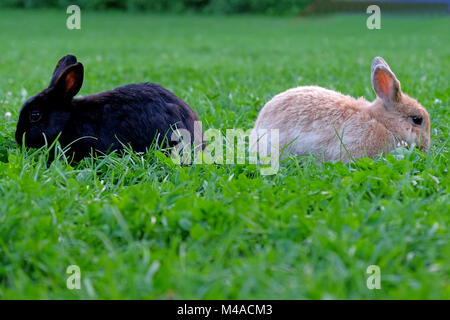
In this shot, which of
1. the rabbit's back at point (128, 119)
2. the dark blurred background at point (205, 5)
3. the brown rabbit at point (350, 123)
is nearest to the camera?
the brown rabbit at point (350, 123)

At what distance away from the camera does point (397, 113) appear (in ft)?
11.9

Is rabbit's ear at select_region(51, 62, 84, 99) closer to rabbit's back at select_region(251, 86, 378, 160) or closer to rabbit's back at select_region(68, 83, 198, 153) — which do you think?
rabbit's back at select_region(68, 83, 198, 153)

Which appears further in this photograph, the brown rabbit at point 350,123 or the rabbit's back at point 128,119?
the rabbit's back at point 128,119

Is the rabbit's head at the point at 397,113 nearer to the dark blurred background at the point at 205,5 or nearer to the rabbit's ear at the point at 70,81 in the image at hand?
the rabbit's ear at the point at 70,81

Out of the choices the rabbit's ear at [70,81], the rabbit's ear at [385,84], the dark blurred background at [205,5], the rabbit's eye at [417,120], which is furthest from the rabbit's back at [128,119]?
the dark blurred background at [205,5]

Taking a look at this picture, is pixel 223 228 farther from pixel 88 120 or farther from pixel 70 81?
pixel 70 81

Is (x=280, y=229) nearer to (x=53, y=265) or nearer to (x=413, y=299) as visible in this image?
(x=413, y=299)

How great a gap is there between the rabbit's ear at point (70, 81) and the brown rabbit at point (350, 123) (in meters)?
1.36

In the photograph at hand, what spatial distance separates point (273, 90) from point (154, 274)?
4.22 meters

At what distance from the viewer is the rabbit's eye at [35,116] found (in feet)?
11.7

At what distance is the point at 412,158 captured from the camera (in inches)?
123

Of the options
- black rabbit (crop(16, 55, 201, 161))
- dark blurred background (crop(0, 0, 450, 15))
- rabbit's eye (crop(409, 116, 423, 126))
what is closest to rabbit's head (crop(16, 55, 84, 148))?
Answer: black rabbit (crop(16, 55, 201, 161))

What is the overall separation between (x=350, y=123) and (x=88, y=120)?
1.86 m

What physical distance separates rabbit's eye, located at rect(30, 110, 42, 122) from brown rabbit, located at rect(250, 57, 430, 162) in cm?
157
